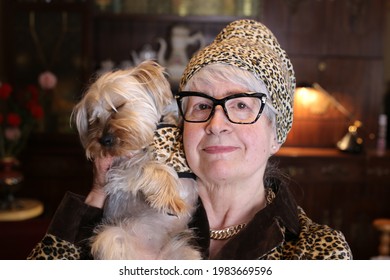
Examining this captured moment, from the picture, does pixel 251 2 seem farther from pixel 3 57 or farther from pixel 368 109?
pixel 3 57

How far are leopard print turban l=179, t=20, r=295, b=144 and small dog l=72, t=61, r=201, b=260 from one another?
26 centimetres

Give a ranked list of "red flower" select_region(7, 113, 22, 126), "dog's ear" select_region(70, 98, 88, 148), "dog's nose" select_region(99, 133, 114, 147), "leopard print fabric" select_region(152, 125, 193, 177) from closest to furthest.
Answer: "leopard print fabric" select_region(152, 125, 193, 177)
"dog's nose" select_region(99, 133, 114, 147)
"dog's ear" select_region(70, 98, 88, 148)
"red flower" select_region(7, 113, 22, 126)

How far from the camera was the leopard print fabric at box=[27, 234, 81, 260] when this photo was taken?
4.09 ft

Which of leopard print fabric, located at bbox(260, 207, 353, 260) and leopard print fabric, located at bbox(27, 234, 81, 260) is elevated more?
leopard print fabric, located at bbox(260, 207, 353, 260)

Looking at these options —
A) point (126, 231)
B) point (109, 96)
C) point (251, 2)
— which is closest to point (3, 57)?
point (251, 2)

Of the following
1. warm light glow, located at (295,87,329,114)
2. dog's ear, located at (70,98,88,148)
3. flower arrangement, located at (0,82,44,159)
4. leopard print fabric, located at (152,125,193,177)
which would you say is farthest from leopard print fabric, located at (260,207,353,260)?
warm light glow, located at (295,87,329,114)

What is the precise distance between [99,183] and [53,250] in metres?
0.27

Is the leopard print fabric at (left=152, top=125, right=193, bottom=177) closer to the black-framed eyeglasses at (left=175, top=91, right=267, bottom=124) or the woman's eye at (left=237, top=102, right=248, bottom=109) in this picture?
the black-framed eyeglasses at (left=175, top=91, right=267, bottom=124)

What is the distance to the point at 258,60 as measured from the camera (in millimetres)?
1207

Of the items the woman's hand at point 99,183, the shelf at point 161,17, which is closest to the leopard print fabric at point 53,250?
the woman's hand at point 99,183

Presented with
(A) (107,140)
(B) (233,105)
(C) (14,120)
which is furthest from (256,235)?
(C) (14,120)

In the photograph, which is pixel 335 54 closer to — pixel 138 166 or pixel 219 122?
pixel 138 166

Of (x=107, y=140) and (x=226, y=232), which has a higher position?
(x=107, y=140)

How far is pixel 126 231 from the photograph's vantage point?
4.65 ft
